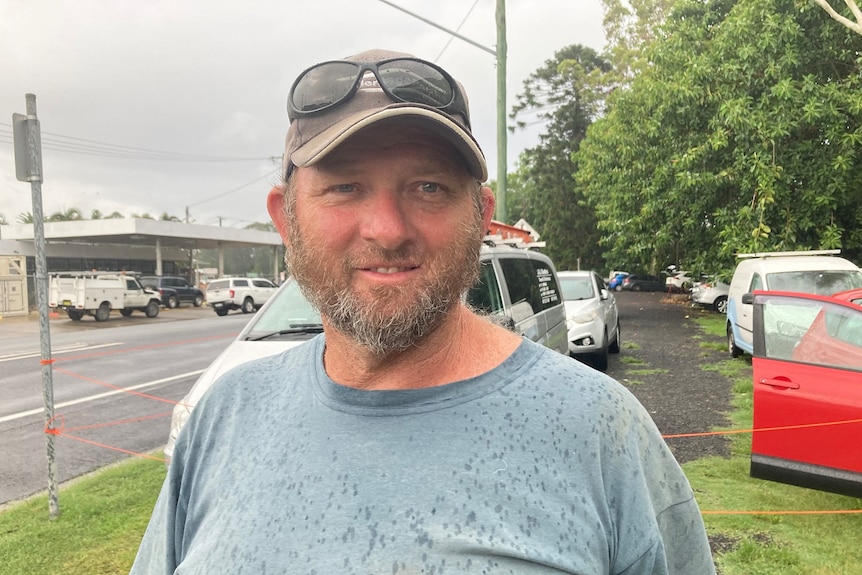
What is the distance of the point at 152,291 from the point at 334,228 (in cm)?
2806

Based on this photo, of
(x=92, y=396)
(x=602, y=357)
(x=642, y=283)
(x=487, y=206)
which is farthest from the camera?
(x=642, y=283)

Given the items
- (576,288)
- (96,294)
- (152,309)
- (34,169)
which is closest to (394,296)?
(34,169)

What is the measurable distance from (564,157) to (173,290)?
22.5m

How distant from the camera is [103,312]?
23953 mm

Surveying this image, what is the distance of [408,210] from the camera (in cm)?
117

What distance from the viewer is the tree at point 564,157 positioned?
109 feet

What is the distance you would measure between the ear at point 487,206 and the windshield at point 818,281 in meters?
10.0

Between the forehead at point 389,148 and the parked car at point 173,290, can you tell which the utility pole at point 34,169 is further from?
the parked car at point 173,290

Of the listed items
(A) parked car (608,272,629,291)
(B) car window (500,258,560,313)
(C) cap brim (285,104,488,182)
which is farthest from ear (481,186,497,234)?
(A) parked car (608,272,629,291)

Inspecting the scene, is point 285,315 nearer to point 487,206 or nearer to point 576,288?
point 487,206

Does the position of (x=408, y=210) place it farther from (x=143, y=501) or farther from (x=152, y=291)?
(x=152, y=291)

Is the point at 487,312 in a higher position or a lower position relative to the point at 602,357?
higher

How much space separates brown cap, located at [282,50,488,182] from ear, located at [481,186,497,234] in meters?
0.09

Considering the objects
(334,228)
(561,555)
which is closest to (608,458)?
(561,555)
